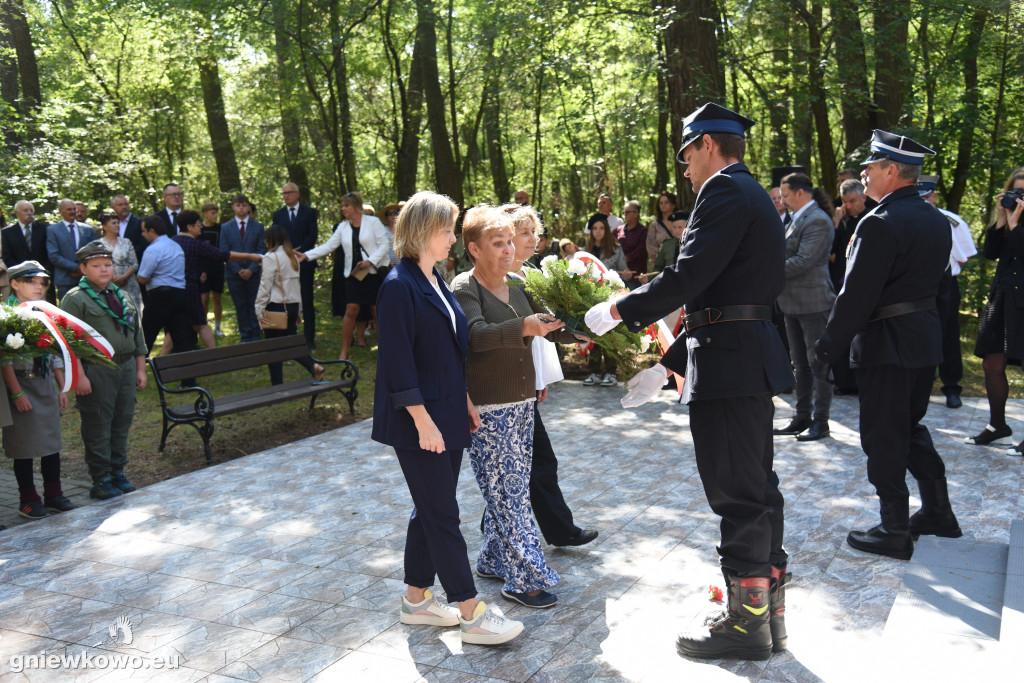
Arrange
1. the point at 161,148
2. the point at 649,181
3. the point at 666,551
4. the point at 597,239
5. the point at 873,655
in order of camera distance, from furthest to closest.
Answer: the point at 649,181 → the point at 161,148 → the point at 597,239 → the point at 666,551 → the point at 873,655

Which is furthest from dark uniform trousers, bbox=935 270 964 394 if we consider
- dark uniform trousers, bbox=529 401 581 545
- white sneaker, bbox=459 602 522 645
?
white sneaker, bbox=459 602 522 645

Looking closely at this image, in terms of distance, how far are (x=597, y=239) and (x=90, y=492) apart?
6.50 m

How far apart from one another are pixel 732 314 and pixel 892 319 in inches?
62.3

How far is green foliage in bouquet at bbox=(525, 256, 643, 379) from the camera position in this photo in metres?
4.29

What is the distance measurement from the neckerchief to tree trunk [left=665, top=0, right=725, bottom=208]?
7.37 metres

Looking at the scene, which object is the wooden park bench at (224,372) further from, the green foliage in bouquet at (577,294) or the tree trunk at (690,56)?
the tree trunk at (690,56)

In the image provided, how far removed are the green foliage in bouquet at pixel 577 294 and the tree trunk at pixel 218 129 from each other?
16.0 metres

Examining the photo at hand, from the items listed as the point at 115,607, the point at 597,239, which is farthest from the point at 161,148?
the point at 115,607

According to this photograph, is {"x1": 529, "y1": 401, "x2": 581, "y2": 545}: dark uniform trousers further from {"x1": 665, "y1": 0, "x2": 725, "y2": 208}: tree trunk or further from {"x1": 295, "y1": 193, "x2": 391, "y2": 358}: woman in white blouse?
{"x1": 665, "y1": 0, "x2": 725, "y2": 208}: tree trunk

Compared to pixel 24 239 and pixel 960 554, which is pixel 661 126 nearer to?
pixel 24 239

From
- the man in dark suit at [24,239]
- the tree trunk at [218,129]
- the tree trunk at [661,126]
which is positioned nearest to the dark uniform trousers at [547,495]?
the tree trunk at [661,126]

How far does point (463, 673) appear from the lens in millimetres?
3822

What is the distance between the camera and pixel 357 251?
1204 cm

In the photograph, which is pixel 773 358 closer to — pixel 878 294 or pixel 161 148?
pixel 878 294
